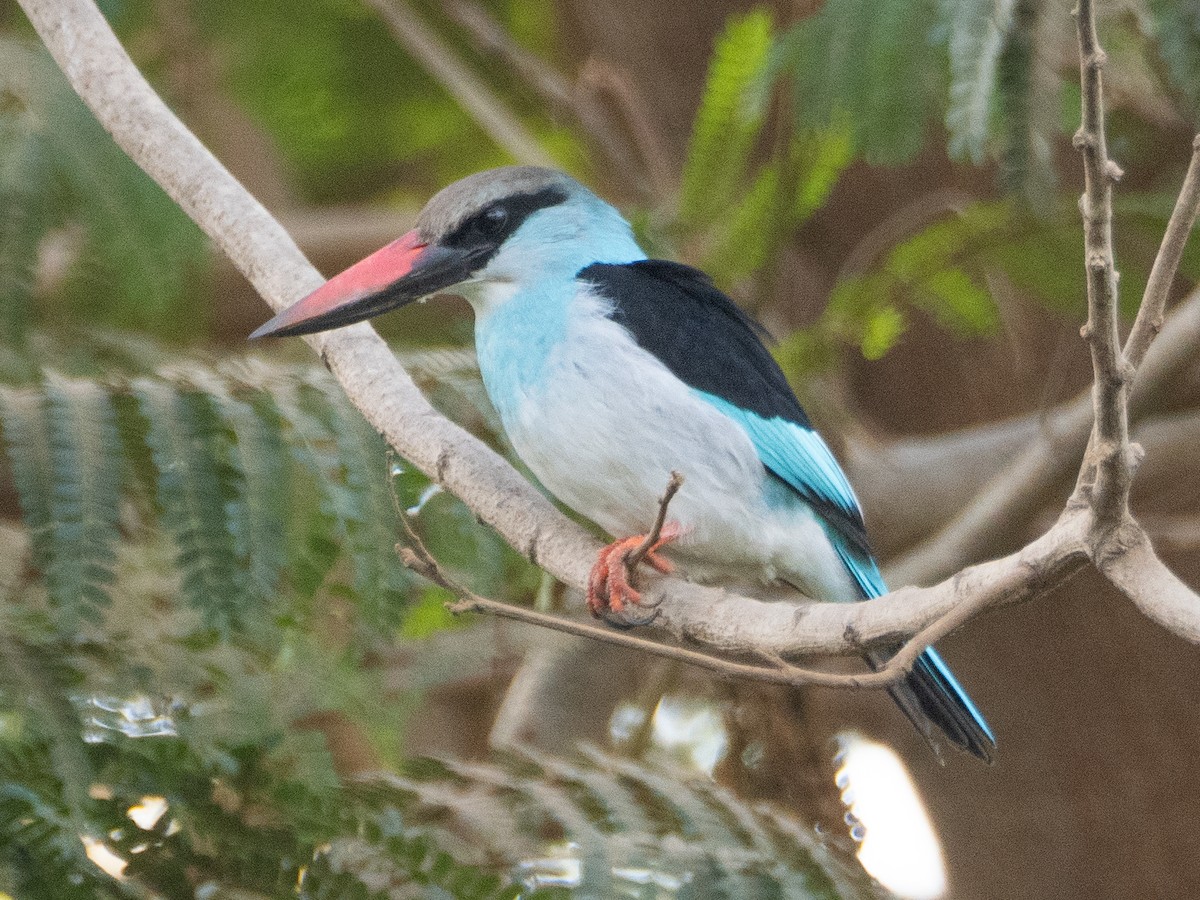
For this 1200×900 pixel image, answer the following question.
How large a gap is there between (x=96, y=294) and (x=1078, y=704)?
8.90ft

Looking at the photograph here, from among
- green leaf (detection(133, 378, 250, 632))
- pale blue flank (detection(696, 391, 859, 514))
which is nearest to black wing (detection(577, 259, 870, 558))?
pale blue flank (detection(696, 391, 859, 514))

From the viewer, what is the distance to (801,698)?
2.86 m

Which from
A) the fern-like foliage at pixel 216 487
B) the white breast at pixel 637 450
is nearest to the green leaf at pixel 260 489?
the fern-like foliage at pixel 216 487

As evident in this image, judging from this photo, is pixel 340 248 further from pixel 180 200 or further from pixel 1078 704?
pixel 1078 704

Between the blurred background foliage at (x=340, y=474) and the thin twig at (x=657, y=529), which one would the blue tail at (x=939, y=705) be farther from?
the thin twig at (x=657, y=529)

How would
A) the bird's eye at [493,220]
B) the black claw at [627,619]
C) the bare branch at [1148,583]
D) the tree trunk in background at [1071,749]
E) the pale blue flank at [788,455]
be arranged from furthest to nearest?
the tree trunk in background at [1071,749] → the bird's eye at [493,220] → the pale blue flank at [788,455] → the black claw at [627,619] → the bare branch at [1148,583]

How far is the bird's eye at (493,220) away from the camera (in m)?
2.32

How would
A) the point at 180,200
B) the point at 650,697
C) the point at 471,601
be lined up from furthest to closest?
1. the point at 650,697
2. the point at 180,200
3. the point at 471,601

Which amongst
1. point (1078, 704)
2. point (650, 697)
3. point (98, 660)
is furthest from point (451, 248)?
point (1078, 704)

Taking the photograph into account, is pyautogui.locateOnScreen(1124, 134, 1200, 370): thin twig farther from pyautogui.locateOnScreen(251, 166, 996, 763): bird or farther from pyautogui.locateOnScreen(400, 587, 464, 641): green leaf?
pyautogui.locateOnScreen(400, 587, 464, 641): green leaf

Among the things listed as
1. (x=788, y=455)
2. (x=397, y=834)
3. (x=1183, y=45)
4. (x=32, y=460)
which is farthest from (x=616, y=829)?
(x=1183, y=45)

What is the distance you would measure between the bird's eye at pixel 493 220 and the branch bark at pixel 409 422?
0.26 meters

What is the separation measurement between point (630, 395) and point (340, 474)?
1.98ft

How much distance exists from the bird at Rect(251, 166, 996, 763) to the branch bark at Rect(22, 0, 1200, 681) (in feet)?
0.30
